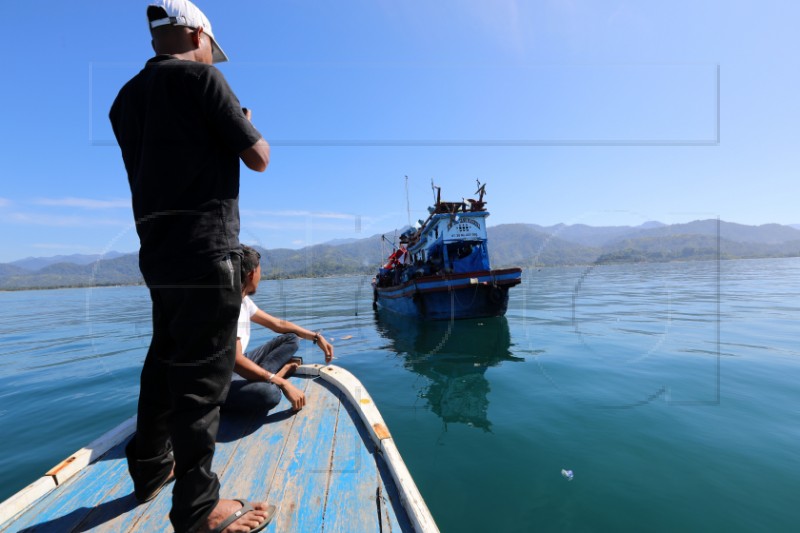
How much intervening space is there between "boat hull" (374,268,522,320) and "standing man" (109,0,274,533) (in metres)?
14.8

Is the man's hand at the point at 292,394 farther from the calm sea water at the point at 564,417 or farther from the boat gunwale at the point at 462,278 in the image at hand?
the boat gunwale at the point at 462,278

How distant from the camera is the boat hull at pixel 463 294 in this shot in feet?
53.7

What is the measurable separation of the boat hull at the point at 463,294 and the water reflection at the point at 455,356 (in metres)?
0.48

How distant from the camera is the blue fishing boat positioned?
16500 mm

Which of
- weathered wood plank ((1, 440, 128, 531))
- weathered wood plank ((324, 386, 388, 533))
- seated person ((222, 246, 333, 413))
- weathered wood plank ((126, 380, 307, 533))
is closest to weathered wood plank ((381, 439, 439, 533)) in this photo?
weathered wood plank ((324, 386, 388, 533))

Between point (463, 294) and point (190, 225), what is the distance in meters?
15.5

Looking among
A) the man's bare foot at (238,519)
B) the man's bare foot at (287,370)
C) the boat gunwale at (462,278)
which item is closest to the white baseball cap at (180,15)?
the man's bare foot at (238,519)

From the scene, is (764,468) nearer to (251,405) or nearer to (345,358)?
(251,405)

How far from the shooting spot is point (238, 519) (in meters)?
1.84

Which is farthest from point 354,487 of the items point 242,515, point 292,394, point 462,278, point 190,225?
point 462,278

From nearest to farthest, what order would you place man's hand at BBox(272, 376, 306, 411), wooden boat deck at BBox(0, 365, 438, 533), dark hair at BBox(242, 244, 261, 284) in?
wooden boat deck at BBox(0, 365, 438, 533), dark hair at BBox(242, 244, 261, 284), man's hand at BBox(272, 376, 306, 411)

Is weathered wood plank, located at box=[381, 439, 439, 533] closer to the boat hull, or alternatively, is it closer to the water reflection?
the water reflection

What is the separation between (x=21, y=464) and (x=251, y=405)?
14.0 ft

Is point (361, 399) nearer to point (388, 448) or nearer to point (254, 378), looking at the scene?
point (388, 448)
